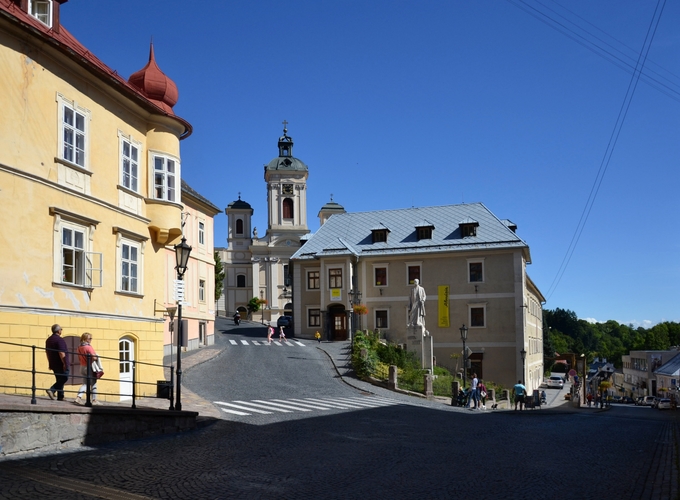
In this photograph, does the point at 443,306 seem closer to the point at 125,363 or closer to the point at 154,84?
the point at 154,84

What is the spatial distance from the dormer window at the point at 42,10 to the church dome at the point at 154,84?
406cm

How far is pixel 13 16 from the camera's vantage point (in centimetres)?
1596

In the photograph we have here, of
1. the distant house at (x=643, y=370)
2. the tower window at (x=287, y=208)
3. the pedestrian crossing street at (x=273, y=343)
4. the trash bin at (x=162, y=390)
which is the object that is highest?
the tower window at (x=287, y=208)

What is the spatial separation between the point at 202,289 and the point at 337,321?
11670 mm

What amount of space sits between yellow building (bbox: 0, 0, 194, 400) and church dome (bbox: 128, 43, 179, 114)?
32 mm

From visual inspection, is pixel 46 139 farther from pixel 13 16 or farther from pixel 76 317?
pixel 76 317

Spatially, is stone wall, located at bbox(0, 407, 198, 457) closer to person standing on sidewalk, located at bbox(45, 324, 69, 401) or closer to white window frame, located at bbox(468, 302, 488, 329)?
person standing on sidewalk, located at bbox(45, 324, 69, 401)

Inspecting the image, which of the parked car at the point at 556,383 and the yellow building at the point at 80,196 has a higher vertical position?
the yellow building at the point at 80,196

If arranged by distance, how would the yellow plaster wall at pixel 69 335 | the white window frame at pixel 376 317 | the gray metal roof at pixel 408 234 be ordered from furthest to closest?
1. the white window frame at pixel 376 317
2. the gray metal roof at pixel 408 234
3. the yellow plaster wall at pixel 69 335

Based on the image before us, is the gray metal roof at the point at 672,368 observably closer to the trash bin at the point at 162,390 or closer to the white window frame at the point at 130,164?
the trash bin at the point at 162,390

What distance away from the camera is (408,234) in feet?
176

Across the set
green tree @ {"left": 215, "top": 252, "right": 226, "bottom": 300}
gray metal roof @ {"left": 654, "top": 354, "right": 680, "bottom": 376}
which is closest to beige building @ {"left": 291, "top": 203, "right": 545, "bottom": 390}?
green tree @ {"left": 215, "top": 252, "right": 226, "bottom": 300}

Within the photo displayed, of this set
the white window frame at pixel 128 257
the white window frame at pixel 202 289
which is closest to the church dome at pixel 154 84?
the white window frame at pixel 128 257

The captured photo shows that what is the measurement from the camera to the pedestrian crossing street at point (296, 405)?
2170 cm
